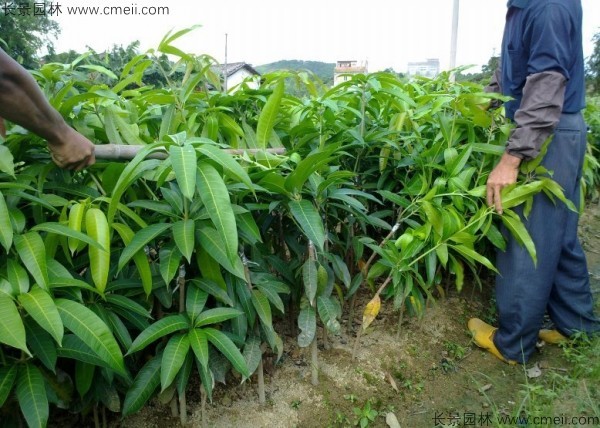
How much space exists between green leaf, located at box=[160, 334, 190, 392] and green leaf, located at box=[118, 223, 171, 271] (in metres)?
0.25

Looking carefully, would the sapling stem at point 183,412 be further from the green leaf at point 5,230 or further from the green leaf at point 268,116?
the green leaf at point 268,116

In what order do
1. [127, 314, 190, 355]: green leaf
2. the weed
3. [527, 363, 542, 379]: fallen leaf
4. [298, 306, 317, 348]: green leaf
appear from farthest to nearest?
[527, 363, 542, 379]: fallen leaf → the weed → [298, 306, 317, 348]: green leaf → [127, 314, 190, 355]: green leaf

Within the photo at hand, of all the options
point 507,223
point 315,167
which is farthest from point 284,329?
point 507,223

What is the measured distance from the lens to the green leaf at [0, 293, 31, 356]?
0.86 meters

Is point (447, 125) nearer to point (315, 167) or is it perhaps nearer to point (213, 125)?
point (315, 167)

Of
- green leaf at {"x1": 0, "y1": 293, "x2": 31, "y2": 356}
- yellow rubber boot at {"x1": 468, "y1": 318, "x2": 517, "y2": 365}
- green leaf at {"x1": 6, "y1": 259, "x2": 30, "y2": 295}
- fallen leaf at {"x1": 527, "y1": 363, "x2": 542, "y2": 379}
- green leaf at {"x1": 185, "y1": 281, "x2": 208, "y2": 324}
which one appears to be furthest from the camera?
yellow rubber boot at {"x1": 468, "y1": 318, "x2": 517, "y2": 365}

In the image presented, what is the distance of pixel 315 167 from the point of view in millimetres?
1271

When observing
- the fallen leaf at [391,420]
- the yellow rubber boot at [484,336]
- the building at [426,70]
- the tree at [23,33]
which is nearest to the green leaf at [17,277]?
the fallen leaf at [391,420]

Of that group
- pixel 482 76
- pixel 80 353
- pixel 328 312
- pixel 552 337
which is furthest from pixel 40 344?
pixel 482 76

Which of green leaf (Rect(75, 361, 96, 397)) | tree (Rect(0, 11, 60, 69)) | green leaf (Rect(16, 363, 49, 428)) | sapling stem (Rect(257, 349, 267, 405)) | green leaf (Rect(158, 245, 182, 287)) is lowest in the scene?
sapling stem (Rect(257, 349, 267, 405))

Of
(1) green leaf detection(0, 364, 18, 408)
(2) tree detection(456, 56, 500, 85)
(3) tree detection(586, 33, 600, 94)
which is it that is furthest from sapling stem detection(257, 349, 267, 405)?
(3) tree detection(586, 33, 600, 94)

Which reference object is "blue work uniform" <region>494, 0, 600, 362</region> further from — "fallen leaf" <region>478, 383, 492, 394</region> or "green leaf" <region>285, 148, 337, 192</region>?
"green leaf" <region>285, 148, 337, 192</region>

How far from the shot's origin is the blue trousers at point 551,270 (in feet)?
5.95

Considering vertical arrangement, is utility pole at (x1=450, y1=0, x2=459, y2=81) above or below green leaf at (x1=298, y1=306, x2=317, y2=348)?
above
